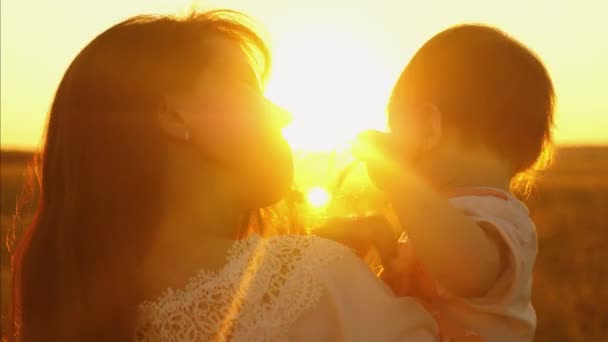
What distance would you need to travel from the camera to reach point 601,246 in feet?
35.8

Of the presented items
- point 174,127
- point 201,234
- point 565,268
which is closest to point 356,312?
point 201,234

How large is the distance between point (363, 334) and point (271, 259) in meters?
0.29

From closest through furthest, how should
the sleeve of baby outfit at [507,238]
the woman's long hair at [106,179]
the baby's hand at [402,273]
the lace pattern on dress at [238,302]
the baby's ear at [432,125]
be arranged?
1. the lace pattern on dress at [238,302]
2. the woman's long hair at [106,179]
3. the sleeve of baby outfit at [507,238]
4. the baby's hand at [402,273]
5. the baby's ear at [432,125]

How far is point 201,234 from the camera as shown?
2.37 m

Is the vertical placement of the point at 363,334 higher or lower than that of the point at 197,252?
lower

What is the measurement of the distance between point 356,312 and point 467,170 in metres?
0.69

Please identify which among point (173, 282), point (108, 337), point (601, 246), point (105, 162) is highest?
point (105, 162)

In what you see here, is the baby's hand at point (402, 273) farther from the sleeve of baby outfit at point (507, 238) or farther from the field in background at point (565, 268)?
the field in background at point (565, 268)

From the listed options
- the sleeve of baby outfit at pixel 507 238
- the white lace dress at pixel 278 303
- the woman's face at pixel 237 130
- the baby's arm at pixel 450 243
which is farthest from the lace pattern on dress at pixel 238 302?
the sleeve of baby outfit at pixel 507 238

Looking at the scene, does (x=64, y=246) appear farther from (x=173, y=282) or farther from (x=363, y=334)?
(x=363, y=334)

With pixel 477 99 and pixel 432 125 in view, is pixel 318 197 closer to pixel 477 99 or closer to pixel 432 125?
pixel 432 125

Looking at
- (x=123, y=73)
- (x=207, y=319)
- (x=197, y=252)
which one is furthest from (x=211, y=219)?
(x=123, y=73)

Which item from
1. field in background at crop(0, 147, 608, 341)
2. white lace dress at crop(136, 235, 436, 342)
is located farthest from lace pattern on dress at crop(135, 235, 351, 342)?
field in background at crop(0, 147, 608, 341)

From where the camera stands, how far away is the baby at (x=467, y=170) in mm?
2443
